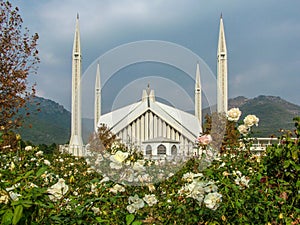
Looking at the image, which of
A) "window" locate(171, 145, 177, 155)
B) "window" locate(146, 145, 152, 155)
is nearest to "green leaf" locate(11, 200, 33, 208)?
"window" locate(146, 145, 152, 155)

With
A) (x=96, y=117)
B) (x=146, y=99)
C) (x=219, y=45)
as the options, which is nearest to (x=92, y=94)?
(x=96, y=117)

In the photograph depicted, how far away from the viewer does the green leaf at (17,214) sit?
1304 millimetres

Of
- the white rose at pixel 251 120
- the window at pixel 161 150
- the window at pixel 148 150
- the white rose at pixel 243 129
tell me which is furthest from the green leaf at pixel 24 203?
the window at pixel 148 150

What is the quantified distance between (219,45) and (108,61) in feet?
67.0

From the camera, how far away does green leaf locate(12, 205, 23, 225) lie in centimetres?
130

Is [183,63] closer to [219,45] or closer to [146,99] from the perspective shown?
[146,99]

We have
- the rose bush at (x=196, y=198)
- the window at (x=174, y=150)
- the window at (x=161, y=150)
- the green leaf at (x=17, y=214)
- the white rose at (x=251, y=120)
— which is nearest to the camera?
the green leaf at (x=17, y=214)

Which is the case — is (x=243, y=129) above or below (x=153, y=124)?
below

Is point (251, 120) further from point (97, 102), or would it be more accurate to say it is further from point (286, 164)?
point (97, 102)

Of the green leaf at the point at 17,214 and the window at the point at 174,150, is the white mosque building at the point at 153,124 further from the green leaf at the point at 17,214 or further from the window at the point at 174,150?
the green leaf at the point at 17,214

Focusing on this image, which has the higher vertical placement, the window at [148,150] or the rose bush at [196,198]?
the window at [148,150]

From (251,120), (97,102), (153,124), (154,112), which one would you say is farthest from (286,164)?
(153,124)

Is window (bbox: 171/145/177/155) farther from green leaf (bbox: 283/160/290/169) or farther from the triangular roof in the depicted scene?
green leaf (bbox: 283/160/290/169)

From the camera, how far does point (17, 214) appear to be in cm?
132
